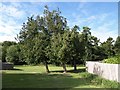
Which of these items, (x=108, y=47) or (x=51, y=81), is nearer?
(x=51, y=81)

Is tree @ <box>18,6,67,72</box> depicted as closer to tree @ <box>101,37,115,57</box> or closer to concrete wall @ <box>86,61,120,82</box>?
concrete wall @ <box>86,61,120,82</box>

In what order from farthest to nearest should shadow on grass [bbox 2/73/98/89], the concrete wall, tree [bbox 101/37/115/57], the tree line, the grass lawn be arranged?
tree [bbox 101/37/115/57] < the tree line < the grass lawn < the concrete wall < shadow on grass [bbox 2/73/98/89]

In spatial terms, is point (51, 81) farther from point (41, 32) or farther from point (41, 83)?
point (41, 32)

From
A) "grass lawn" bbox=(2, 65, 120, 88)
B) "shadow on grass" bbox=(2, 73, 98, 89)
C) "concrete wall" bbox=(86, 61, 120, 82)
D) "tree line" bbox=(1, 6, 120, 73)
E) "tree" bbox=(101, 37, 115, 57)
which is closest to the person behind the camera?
"shadow on grass" bbox=(2, 73, 98, 89)

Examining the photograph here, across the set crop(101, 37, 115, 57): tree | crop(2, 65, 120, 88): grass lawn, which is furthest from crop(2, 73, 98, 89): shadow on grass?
crop(101, 37, 115, 57): tree

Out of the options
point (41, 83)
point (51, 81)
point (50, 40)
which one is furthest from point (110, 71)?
point (50, 40)

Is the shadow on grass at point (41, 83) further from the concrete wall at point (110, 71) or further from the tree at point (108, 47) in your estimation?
the tree at point (108, 47)

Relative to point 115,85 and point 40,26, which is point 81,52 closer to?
point 40,26

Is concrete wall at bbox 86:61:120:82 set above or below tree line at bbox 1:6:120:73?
below

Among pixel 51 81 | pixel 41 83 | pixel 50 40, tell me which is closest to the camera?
pixel 41 83

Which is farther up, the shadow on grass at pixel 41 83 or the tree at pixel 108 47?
the tree at pixel 108 47

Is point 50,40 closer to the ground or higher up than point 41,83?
higher up

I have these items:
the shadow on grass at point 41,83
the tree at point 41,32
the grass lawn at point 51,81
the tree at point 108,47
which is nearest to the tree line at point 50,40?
the tree at point 41,32

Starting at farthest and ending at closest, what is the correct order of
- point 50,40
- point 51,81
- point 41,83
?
point 50,40 < point 51,81 < point 41,83
